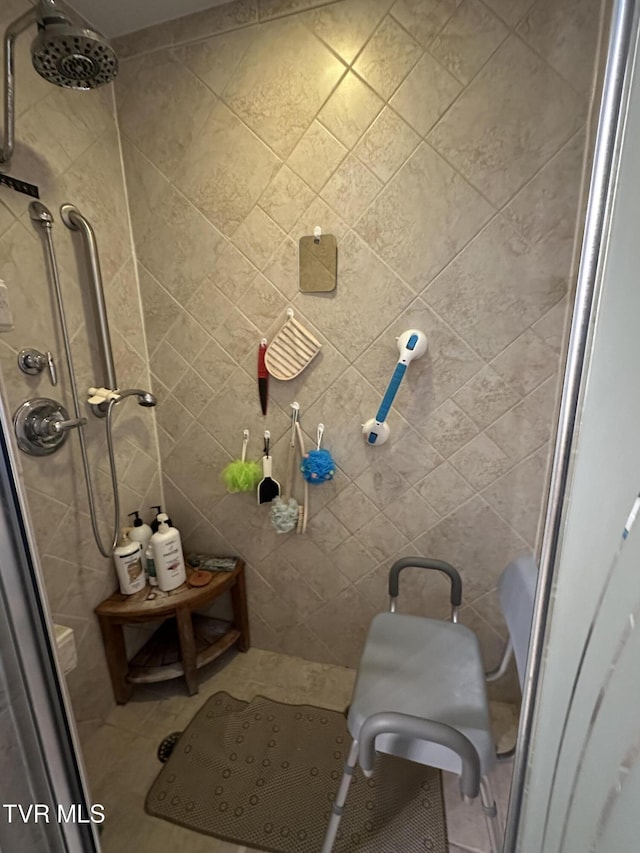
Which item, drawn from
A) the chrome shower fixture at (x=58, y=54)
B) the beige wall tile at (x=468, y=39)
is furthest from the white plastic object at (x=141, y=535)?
the beige wall tile at (x=468, y=39)

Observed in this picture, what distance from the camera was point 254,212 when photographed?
1179 mm

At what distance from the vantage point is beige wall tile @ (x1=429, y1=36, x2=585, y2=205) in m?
0.93

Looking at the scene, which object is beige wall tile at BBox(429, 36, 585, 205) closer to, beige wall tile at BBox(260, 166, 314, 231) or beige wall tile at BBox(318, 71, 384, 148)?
beige wall tile at BBox(318, 71, 384, 148)

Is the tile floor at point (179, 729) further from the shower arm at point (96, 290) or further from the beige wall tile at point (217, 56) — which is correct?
the beige wall tile at point (217, 56)

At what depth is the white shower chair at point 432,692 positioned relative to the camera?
2.17 feet

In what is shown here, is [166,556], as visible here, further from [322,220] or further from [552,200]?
[552,200]

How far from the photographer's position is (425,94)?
1.00 m

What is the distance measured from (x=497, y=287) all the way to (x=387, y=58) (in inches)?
26.6

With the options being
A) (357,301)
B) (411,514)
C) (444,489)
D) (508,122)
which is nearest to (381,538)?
(411,514)

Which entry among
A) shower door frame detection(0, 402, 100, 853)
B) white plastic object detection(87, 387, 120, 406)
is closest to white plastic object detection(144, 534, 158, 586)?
white plastic object detection(87, 387, 120, 406)

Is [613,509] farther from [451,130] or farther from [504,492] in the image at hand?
[451,130]

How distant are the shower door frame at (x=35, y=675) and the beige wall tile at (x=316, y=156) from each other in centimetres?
108

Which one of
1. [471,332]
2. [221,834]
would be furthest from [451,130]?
[221,834]

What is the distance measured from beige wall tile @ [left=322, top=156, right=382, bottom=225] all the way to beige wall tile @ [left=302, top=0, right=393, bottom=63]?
0.86 feet
